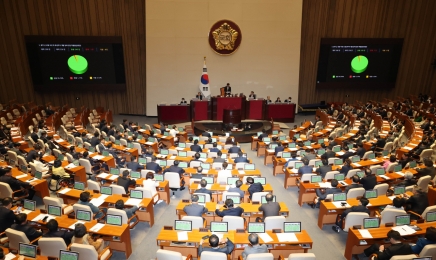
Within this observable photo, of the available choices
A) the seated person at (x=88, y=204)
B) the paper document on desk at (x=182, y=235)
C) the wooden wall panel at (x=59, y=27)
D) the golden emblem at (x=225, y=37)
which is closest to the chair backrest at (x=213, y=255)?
the paper document on desk at (x=182, y=235)

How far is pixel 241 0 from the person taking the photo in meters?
19.6

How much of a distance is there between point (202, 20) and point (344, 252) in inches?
644

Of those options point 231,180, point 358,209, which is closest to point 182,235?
point 231,180

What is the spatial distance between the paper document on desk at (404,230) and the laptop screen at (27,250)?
7.32m

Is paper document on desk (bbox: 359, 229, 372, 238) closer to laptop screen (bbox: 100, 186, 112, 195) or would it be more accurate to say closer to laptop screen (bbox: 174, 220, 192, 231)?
laptop screen (bbox: 174, 220, 192, 231)

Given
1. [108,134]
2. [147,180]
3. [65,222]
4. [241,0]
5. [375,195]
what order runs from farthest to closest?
[241,0]
[108,134]
[147,180]
[375,195]
[65,222]

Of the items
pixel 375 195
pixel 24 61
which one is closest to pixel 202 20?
pixel 24 61

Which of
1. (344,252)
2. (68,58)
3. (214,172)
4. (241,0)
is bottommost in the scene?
(344,252)

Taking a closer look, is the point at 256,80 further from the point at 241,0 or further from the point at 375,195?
the point at 375,195

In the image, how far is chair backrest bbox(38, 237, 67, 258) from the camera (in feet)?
19.1

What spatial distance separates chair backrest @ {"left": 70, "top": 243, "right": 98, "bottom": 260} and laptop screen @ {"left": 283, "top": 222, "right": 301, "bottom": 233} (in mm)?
3830

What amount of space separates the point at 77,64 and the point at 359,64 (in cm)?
1908

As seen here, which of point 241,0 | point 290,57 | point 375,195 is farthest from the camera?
point 290,57

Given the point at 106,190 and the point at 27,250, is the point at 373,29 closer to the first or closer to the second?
the point at 106,190
